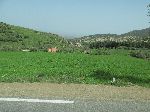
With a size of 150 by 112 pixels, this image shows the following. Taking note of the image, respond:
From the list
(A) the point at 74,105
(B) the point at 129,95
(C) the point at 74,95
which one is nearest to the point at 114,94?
(B) the point at 129,95

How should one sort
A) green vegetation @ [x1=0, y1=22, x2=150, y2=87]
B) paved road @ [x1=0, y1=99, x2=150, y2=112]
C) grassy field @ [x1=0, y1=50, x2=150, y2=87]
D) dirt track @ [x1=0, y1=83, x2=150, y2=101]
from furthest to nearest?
green vegetation @ [x1=0, y1=22, x2=150, y2=87]
grassy field @ [x1=0, y1=50, x2=150, y2=87]
dirt track @ [x1=0, y1=83, x2=150, y2=101]
paved road @ [x1=0, y1=99, x2=150, y2=112]

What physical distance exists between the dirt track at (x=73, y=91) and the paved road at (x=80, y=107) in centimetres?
67

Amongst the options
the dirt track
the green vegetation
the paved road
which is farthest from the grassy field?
the paved road

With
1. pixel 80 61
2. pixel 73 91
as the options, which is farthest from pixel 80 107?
pixel 80 61

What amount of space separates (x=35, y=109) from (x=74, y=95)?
194cm

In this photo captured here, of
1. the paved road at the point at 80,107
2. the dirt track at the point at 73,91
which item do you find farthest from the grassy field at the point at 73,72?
the paved road at the point at 80,107

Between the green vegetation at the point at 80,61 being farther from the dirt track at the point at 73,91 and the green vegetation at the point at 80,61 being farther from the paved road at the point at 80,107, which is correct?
the paved road at the point at 80,107

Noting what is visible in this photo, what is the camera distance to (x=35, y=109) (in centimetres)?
894

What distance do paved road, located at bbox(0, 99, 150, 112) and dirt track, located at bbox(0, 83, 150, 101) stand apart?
0.67m

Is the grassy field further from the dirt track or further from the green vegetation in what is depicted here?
the dirt track

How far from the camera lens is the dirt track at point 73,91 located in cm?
1049

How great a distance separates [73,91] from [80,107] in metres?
2.11

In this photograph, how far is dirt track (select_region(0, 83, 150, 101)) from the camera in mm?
10492

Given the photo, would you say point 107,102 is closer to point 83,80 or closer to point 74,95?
point 74,95
